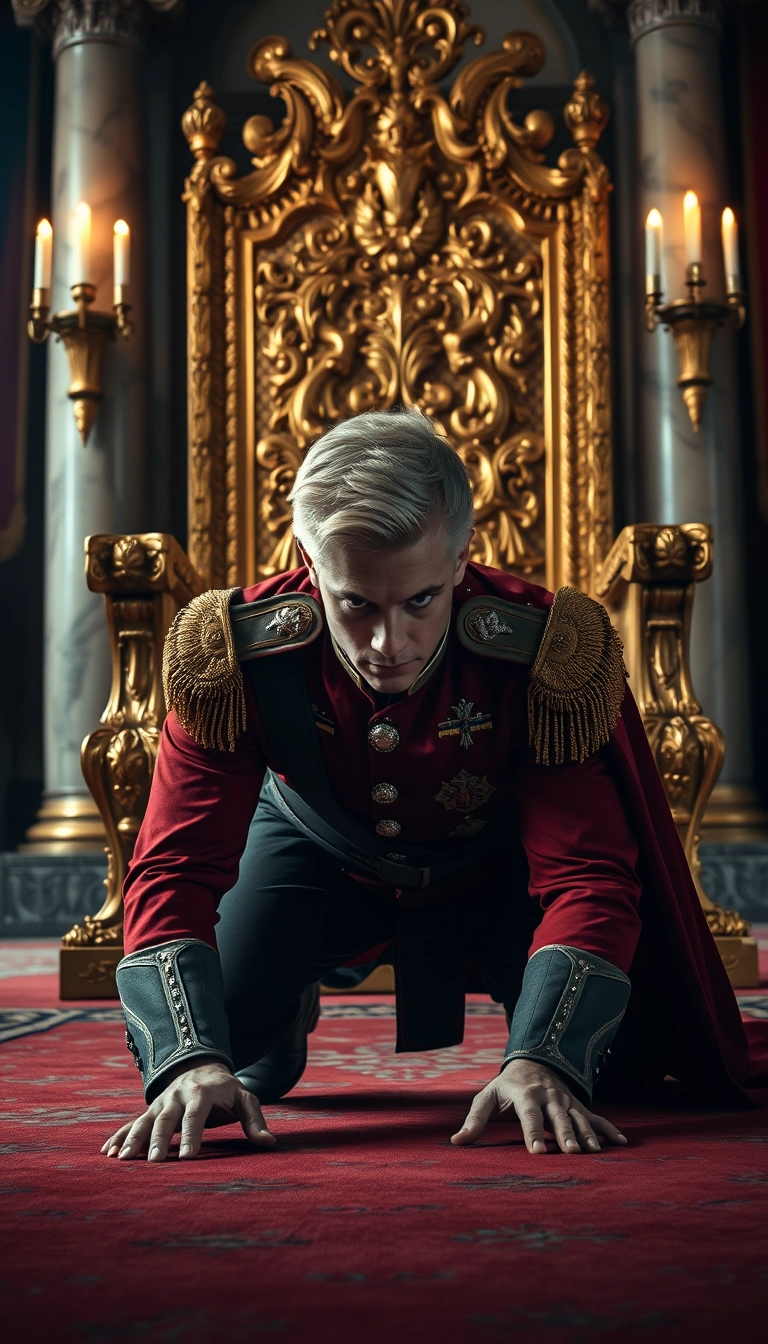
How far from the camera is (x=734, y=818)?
471 cm

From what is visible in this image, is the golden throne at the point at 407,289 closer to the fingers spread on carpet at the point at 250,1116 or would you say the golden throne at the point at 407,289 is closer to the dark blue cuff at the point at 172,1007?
the dark blue cuff at the point at 172,1007

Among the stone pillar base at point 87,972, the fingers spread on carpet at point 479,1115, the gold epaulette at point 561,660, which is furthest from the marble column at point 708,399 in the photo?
the fingers spread on carpet at point 479,1115

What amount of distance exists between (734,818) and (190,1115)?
12.0 feet

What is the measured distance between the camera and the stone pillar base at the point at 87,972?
301 cm

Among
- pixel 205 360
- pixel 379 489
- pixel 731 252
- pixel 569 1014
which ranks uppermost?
pixel 731 252

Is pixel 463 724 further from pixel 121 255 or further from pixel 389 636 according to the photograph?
pixel 121 255

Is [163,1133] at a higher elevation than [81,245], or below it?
below

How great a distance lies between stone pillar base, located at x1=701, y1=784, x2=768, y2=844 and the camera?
15.3 ft

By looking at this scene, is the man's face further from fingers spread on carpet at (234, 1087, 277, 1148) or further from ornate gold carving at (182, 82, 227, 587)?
ornate gold carving at (182, 82, 227, 587)

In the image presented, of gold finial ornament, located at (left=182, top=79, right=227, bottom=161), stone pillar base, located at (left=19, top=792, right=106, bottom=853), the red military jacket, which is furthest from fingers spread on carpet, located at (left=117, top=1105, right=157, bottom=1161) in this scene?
gold finial ornament, located at (left=182, top=79, right=227, bottom=161)

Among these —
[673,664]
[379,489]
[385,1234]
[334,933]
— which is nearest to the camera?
[385,1234]

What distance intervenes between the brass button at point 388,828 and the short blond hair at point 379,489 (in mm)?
324

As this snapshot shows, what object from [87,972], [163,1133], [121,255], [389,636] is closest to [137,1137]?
[163,1133]

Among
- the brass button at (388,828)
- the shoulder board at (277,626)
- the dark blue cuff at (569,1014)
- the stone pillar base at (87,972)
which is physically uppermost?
the shoulder board at (277,626)
